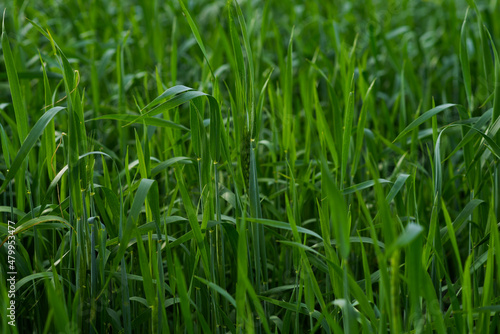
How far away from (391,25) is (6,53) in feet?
6.76

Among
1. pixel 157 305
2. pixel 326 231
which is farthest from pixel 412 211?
pixel 157 305

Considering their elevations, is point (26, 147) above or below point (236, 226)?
above

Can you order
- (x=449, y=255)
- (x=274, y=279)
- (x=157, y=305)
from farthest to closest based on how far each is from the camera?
(x=449, y=255) < (x=274, y=279) < (x=157, y=305)

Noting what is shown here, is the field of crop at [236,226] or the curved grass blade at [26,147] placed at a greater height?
the curved grass blade at [26,147]

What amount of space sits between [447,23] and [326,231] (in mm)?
1977

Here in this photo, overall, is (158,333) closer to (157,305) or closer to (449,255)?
(157,305)

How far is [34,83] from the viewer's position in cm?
198

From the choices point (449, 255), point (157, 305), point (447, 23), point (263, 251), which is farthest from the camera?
point (447, 23)

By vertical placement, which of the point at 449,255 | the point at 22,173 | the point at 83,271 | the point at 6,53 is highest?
the point at 6,53

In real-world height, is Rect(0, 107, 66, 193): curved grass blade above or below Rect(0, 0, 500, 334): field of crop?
above

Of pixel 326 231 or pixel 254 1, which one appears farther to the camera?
pixel 254 1

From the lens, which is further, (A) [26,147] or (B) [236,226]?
(B) [236,226]

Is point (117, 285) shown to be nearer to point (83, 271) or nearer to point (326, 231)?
point (83, 271)

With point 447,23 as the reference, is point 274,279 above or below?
below
